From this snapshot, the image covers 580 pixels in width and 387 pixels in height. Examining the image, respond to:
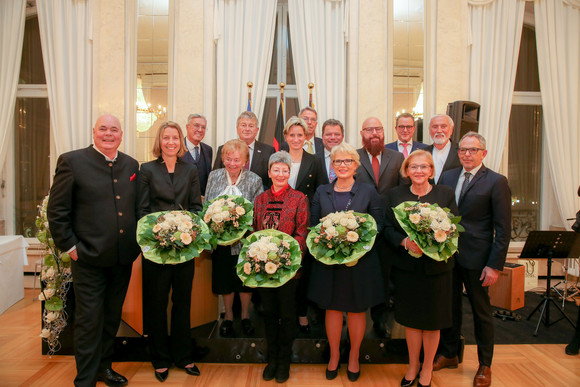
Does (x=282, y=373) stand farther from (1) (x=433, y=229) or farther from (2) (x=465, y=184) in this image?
(2) (x=465, y=184)

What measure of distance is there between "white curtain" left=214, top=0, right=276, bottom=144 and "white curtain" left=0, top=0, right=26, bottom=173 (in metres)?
3.22

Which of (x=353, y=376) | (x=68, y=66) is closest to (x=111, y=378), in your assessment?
(x=353, y=376)

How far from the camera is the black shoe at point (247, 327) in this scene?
11.0 ft

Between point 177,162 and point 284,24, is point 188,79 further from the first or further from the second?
point 177,162

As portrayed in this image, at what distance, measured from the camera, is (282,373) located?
292 cm

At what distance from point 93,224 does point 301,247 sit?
5.01 feet

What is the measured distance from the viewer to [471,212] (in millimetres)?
2867

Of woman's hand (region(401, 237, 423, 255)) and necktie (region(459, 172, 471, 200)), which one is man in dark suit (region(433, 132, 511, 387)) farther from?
woman's hand (region(401, 237, 423, 255))

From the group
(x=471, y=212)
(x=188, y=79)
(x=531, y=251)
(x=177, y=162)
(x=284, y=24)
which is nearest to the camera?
(x=471, y=212)

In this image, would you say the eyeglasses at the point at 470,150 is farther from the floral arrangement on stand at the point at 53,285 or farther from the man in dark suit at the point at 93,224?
the floral arrangement on stand at the point at 53,285

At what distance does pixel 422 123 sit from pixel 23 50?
22.3 ft

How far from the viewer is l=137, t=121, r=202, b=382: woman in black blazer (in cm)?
289

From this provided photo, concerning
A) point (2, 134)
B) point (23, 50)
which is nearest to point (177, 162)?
point (2, 134)

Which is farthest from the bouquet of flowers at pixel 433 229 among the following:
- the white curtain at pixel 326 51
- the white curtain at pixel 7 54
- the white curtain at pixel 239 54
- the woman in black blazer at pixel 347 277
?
the white curtain at pixel 7 54
